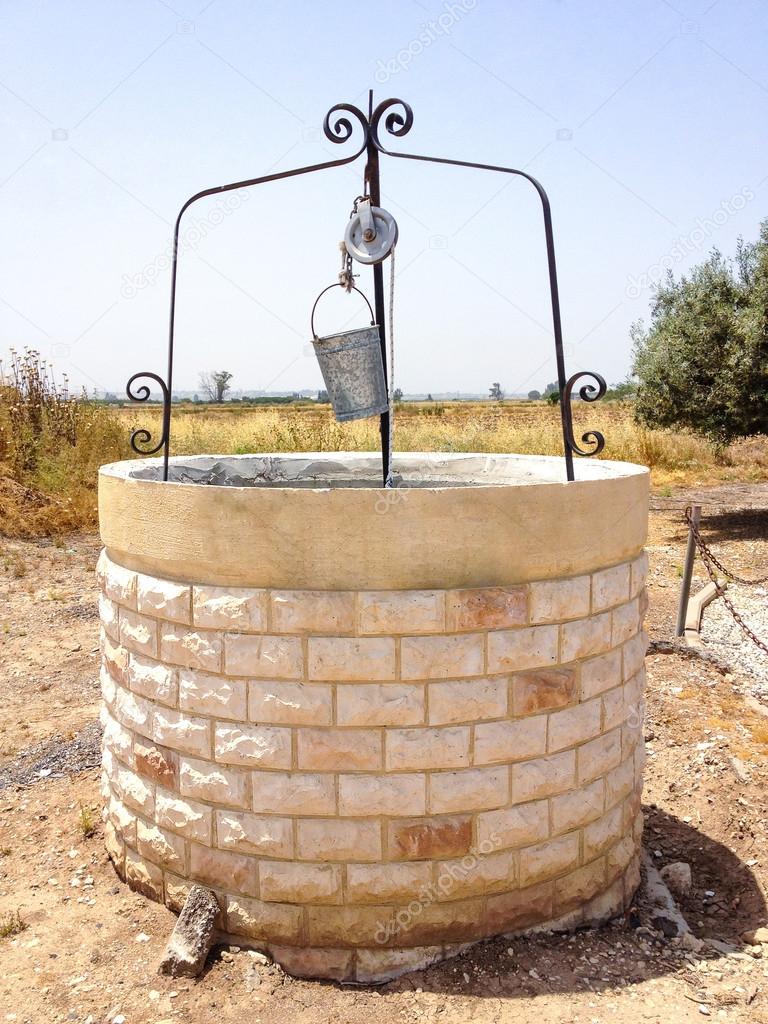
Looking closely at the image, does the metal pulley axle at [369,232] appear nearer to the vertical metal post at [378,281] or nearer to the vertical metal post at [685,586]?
the vertical metal post at [378,281]

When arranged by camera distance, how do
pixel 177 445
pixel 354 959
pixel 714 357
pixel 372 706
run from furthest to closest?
pixel 177 445
pixel 714 357
pixel 354 959
pixel 372 706

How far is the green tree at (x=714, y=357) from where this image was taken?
12539 mm

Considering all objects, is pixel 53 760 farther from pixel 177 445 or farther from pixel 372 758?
pixel 177 445

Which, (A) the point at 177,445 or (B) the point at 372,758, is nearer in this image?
(B) the point at 372,758

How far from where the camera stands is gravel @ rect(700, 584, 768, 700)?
24.8 feet

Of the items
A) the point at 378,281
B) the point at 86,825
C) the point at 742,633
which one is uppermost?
the point at 378,281

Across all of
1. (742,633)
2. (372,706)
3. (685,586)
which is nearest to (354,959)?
(372,706)

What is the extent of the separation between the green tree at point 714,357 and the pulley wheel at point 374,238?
9.97 m

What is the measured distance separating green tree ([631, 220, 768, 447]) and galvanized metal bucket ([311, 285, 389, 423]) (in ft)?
32.9

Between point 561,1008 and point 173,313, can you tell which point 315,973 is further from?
point 173,313

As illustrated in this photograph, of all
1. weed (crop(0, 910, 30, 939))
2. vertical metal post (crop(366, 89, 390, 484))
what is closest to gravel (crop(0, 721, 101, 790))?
weed (crop(0, 910, 30, 939))

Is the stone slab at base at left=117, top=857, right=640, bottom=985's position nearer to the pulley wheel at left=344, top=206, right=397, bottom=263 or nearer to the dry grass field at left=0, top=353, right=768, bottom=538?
the pulley wheel at left=344, top=206, right=397, bottom=263

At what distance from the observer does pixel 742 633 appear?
28.1 feet

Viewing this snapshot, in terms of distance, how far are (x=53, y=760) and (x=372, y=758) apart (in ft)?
10.9
